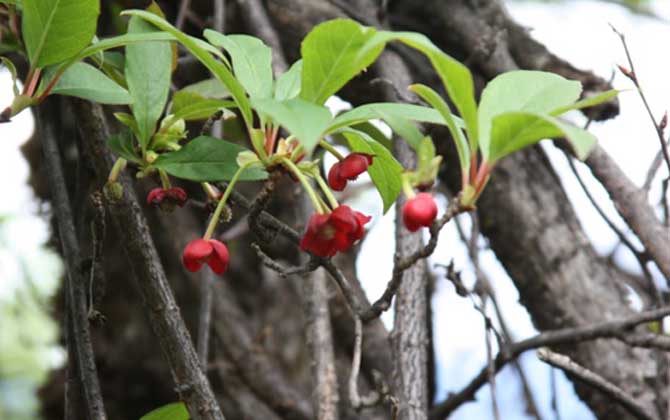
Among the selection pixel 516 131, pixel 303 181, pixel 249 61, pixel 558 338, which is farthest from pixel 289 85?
pixel 558 338

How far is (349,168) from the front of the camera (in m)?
0.87

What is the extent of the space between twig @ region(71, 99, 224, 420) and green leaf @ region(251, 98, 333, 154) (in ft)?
1.34

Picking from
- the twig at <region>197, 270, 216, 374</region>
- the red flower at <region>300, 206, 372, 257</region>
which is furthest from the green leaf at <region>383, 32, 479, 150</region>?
the twig at <region>197, 270, 216, 374</region>

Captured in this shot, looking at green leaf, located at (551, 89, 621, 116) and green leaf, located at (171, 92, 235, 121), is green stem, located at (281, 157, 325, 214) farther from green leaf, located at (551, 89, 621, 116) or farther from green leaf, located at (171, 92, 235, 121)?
green leaf, located at (551, 89, 621, 116)

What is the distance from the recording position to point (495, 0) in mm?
1921

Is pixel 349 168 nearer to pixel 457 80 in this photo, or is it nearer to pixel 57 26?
pixel 457 80

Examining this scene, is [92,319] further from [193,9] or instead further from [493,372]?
[193,9]

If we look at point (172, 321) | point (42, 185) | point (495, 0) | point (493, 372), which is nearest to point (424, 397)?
point (493, 372)

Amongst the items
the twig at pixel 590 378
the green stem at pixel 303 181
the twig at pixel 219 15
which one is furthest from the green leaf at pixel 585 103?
the twig at pixel 219 15

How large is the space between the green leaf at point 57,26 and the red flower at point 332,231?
13.1 inches

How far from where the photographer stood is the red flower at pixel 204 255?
2.79 ft

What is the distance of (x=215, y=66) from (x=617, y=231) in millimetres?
1059

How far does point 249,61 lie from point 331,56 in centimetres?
12

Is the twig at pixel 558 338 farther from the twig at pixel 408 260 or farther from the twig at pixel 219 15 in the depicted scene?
the twig at pixel 219 15
